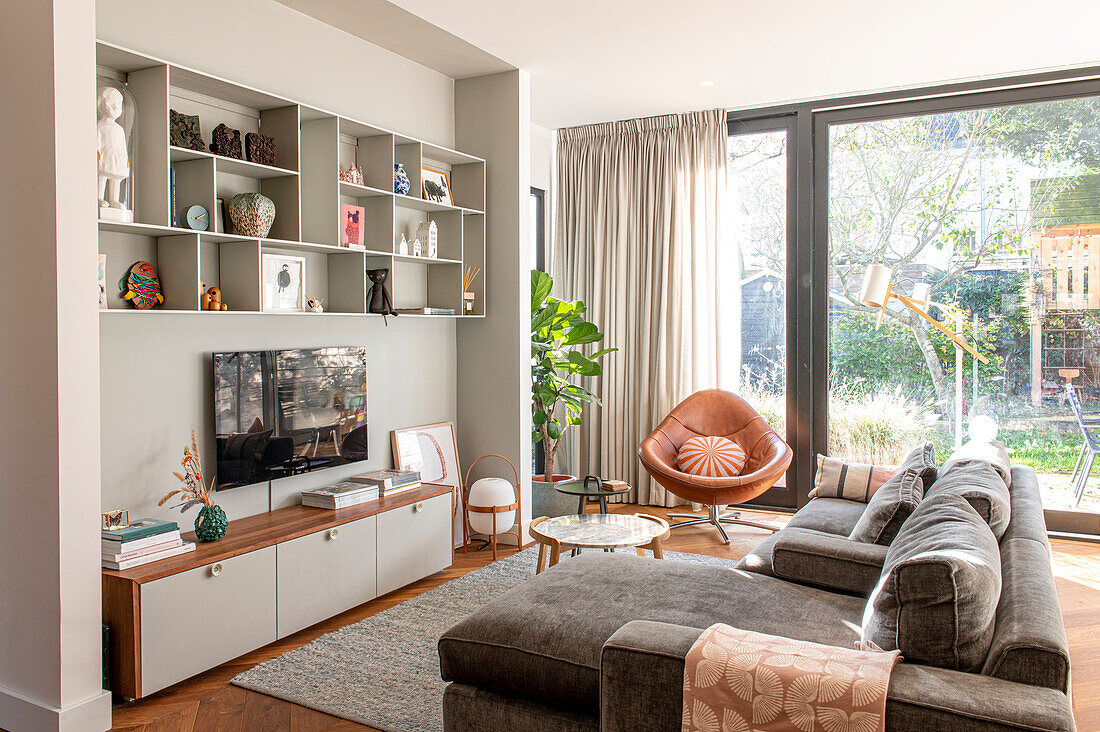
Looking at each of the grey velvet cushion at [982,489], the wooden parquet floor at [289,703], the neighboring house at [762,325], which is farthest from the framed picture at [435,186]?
the grey velvet cushion at [982,489]

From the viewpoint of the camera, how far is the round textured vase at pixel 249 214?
3236 mm

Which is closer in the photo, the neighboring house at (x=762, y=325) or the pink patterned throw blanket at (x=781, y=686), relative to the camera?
the pink patterned throw blanket at (x=781, y=686)

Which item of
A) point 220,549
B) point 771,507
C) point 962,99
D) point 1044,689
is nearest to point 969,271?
point 962,99

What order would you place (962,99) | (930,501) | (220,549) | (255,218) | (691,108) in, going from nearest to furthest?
1. (930,501)
2. (220,549)
3. (255,218)
4. (962,99)
5. (691,108)

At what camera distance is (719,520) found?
17.0 ft

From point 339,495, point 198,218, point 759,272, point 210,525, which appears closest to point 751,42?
point 759,272

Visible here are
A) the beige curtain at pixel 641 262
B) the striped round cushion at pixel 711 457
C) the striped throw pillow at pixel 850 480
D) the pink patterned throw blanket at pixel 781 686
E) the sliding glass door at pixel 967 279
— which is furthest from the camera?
the beige curtain at pixel 641 262

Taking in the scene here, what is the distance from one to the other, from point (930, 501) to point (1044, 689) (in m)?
0.87

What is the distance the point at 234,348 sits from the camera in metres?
3.40

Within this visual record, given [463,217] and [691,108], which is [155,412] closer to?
[463,217]

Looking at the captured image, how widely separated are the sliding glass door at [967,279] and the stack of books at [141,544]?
406 cm

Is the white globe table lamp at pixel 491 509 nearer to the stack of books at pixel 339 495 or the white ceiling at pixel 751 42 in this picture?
the stack of books at pixel 339 495

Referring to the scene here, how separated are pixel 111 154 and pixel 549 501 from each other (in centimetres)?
325

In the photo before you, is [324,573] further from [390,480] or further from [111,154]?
[111,154]
